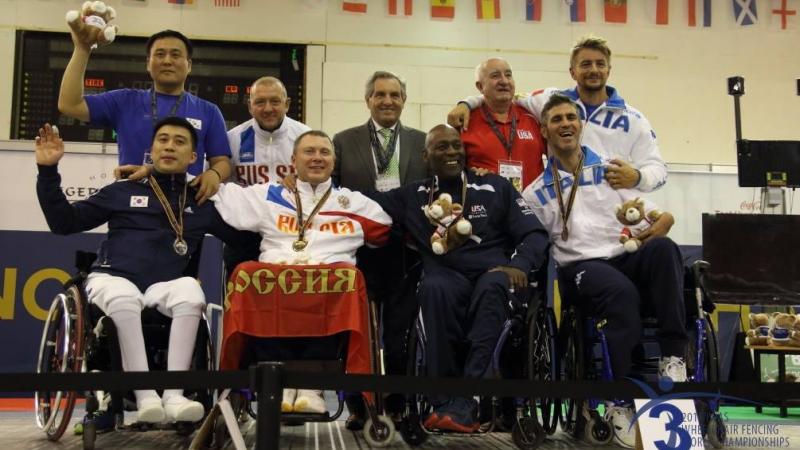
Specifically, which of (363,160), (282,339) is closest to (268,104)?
(363,160)

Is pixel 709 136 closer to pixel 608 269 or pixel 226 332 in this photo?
pixel 608 269

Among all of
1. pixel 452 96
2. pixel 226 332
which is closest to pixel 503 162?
pixel 226 332

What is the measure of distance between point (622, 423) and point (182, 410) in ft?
4.98

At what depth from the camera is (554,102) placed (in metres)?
3.34

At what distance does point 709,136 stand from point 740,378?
3491 mm

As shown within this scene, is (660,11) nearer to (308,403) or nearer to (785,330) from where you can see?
(785,330)

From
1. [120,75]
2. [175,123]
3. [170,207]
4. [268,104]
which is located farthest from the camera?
[120,75]

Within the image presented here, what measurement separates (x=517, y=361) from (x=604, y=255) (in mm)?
545

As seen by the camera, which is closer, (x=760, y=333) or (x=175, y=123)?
(x=175, y=123)

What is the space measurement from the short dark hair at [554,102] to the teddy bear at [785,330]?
2.48 m

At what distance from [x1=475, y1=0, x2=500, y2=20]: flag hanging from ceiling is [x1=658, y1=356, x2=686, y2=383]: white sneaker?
18.7 ft

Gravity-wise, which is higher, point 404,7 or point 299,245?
point 404,7

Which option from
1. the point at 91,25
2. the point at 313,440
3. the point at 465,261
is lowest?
the point at 313,440

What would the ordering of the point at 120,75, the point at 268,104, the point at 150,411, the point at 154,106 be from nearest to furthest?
the point at 150,411
the point at 154,106
the point at 268,104
the point at 120,75
